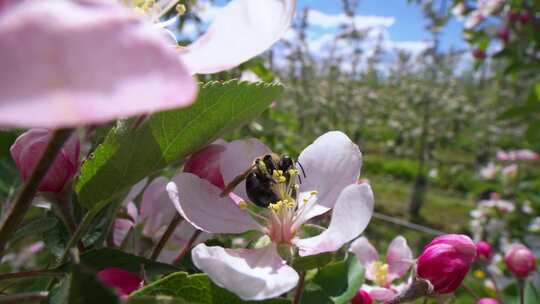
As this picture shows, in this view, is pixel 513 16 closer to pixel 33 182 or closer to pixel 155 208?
pixel 155 208

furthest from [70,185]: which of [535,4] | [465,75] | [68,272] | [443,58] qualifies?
[465,75]

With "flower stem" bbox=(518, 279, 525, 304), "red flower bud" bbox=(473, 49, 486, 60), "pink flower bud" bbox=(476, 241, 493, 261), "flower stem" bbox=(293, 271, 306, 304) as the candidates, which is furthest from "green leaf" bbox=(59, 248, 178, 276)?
"red flower bud" bbox=(473, 49, 486, 60)

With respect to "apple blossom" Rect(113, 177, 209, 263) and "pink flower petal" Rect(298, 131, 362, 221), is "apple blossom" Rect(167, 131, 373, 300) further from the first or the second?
"apple blossom" Rect(113, 177, 209, 263)

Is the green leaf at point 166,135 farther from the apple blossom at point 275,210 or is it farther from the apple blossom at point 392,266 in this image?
the apple blossom at point 392,266

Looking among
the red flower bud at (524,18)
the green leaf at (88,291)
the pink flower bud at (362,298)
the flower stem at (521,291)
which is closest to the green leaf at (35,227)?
the green leaf at (88,291)

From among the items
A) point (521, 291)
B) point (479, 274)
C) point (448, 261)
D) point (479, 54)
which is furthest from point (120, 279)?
point (479, 274)

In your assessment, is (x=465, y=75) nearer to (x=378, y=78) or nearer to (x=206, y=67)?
(x=378, y=78)

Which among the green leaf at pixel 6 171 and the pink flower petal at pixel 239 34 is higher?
the pink flower petal at pixel 239 34
